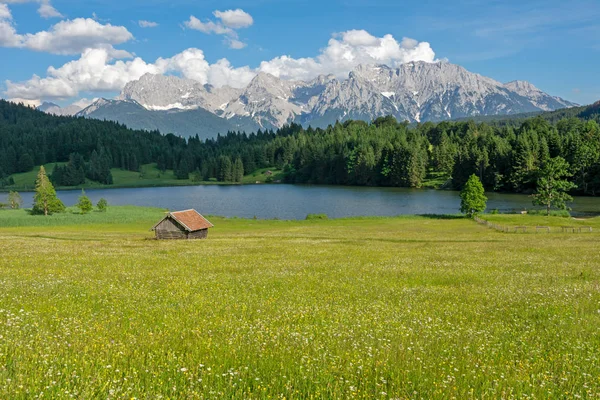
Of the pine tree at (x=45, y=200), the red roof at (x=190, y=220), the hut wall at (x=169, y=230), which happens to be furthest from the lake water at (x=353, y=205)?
the hut wall at (x=169, y=230)

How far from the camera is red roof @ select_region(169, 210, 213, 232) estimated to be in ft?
182

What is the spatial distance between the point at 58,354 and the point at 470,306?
11463 millimetres

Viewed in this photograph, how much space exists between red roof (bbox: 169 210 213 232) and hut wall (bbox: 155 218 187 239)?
1.14m

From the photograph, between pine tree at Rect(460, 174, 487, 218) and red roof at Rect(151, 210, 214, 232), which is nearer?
red roof at Rect(151, 210, 214, 232)

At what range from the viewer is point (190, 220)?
57.6 meters

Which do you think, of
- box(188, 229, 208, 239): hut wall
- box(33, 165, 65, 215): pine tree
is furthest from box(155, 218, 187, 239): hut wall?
box(33, 165, 65, 215): pine tree

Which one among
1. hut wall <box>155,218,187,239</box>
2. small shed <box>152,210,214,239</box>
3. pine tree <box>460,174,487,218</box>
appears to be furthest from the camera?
pine tree <box>460,174,487,218</box>

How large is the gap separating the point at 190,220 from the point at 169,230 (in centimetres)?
295

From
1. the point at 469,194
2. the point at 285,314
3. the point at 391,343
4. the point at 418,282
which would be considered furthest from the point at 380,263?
the point at 469,194

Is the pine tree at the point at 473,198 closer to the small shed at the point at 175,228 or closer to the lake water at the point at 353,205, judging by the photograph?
the lake water at the point at 353,205

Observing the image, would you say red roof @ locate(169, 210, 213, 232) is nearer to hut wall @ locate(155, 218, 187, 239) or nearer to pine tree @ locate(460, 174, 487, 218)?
hut wall @ locate(155, 218, 187, 239)

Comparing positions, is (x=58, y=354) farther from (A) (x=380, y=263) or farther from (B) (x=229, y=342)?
(A) (x=380, y=263)

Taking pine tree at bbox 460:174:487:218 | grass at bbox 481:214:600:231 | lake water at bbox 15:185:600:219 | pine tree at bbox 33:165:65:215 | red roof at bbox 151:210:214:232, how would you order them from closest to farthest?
red roof at bbox 151:210:214:232, grass at bbox 481:214:600:231, pine tree at bbox 460:174:487:218, pine tree at bbox 33:165:65:215, lake water at bbox 15:185:600:219

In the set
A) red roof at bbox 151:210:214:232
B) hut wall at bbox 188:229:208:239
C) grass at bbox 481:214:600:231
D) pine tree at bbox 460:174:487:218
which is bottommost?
hut wall at bbox 188:229:208:239
